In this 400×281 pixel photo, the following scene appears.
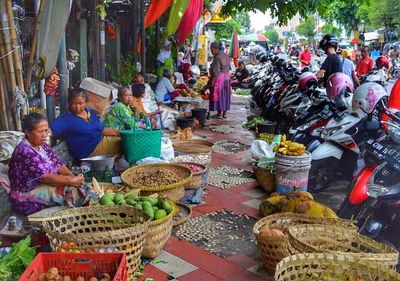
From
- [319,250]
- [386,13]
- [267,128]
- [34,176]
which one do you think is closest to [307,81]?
[267,128]

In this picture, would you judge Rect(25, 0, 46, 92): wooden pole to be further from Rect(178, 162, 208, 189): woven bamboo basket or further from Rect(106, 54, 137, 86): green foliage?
Rect(106, 54, 137, 86): green foliage

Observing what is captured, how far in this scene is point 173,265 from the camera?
366 centimetres

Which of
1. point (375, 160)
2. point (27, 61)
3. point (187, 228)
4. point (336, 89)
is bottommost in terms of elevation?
point (187, 228)

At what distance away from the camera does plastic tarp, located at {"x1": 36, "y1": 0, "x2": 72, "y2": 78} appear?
13.6 feet

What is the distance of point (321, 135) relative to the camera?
541 centimetres

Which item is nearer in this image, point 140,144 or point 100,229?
point 100,229

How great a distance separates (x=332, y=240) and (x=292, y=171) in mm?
1668

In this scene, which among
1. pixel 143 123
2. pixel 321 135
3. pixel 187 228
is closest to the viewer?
pixel 187 228

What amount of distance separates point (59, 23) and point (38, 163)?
4.65 feet

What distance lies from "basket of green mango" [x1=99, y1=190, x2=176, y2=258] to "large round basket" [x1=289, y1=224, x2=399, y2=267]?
104 cm

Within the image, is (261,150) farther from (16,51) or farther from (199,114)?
(199,114)

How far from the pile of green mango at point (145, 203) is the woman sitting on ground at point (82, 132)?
135cm

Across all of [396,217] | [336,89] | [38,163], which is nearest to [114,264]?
[38,163]

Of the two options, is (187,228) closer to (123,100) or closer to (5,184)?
(5,184)
